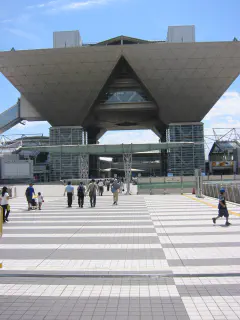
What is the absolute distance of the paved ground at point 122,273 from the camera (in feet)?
14.1

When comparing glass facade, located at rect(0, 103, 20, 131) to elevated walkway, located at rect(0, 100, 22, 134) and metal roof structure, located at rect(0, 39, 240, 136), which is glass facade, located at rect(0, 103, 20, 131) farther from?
metal roof structure, located at rect(0, 39, 240, 136)

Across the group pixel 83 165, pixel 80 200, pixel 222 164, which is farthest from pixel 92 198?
pixel 222 164

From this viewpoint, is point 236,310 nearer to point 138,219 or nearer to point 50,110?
point 138,219

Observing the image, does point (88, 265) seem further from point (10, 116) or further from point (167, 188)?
point (10, 116)

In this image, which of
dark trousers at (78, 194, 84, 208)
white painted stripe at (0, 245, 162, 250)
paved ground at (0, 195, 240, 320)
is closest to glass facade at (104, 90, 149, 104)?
dark trousers at (78, 194, 84, 208)

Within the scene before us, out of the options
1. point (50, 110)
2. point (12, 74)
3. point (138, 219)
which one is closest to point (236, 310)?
point (138, 219)

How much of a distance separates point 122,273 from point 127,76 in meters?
53.3

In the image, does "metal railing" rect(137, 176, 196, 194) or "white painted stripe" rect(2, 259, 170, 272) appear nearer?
"white painted stripe" rect(2, 259, 170, 272)

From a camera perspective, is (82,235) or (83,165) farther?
(83,165)

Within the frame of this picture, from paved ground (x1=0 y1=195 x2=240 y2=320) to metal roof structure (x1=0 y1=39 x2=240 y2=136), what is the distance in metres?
39.4

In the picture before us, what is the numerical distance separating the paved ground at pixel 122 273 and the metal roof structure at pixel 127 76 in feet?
129

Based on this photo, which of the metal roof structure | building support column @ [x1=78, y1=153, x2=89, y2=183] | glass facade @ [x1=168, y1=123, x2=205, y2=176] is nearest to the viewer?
building support column @ [x1=78, y1=153, x2=89, y2=183]

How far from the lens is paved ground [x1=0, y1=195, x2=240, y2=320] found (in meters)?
4.29

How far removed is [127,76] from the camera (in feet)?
186
